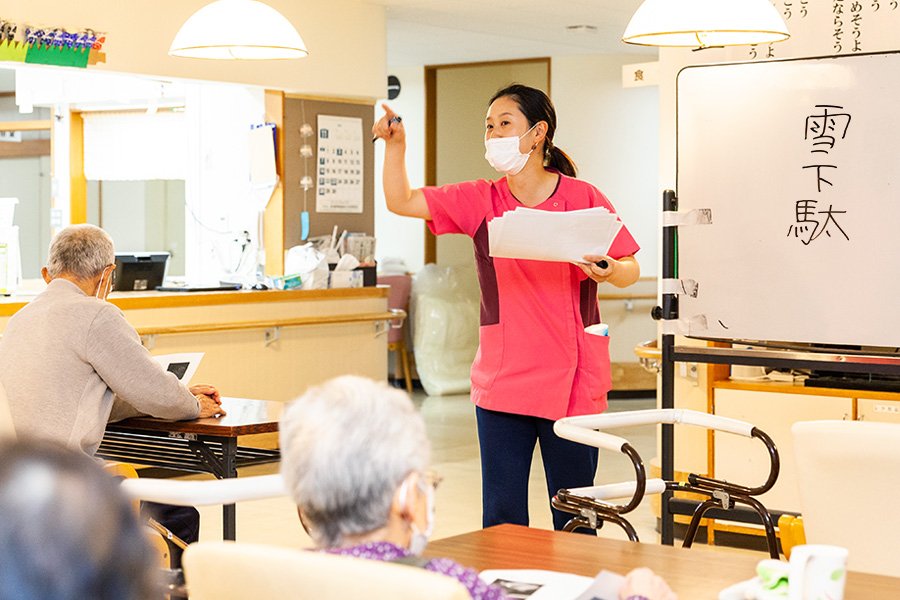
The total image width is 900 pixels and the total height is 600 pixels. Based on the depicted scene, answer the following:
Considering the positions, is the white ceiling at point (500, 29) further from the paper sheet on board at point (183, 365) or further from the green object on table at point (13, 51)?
the paper sheet on board at point (183, 365)

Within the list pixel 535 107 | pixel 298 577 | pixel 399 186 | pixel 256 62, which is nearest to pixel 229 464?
pixel 399 186

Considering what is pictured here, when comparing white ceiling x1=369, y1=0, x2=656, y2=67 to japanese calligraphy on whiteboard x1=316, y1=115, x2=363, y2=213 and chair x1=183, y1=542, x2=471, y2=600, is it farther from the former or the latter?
chair x1=183, y1=542, x2=471, y2=600

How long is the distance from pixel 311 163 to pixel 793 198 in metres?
3.78

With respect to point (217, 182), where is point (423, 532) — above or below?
below

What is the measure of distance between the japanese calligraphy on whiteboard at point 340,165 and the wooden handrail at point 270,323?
725 millimetres

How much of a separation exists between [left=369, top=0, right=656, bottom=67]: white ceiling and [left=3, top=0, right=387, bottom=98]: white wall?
0.33 m

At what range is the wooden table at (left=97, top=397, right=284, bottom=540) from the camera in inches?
131

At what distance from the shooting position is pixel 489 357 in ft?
10.2

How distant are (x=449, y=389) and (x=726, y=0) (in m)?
6.73

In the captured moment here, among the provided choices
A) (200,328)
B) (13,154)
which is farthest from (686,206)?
(13,154)

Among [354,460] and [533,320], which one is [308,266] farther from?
[354,460]

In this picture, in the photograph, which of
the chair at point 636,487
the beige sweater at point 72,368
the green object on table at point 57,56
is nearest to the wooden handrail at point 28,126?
the green object on table at point 57,56

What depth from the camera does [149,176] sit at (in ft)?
23.8

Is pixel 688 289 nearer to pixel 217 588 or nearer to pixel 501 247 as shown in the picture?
pixel 501 247
